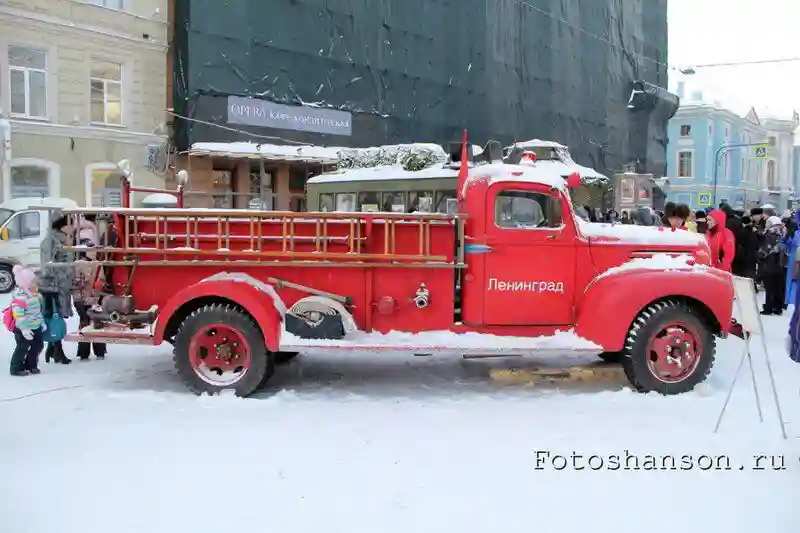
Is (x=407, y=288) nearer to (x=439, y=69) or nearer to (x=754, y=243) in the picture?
(x=754, y=243)

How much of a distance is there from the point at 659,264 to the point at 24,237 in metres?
12.5

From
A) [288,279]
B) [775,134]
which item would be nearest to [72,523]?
[288,279]

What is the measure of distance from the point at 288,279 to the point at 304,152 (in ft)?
47.8

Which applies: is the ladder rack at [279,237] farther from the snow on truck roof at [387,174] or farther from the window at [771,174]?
the window at [771,174]

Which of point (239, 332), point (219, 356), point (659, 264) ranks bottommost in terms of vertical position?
point (219, 356)

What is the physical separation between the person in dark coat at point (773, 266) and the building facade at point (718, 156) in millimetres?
43616

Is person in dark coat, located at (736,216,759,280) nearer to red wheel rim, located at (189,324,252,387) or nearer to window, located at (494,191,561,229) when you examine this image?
window, located at (494,191,561,229)

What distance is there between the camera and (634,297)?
250 inches

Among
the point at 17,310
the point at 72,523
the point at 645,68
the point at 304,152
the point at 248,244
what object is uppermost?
the point at 645,68

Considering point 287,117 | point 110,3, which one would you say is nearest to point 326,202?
point 287,117

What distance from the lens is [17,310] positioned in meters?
6.98

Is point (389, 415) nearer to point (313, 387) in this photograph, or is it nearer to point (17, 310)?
point (313, 387)

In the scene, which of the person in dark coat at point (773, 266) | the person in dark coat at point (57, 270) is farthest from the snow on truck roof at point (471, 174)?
the person in dark coat at point (57, 270)

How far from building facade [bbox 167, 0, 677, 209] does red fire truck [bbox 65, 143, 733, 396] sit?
41.7 ft
